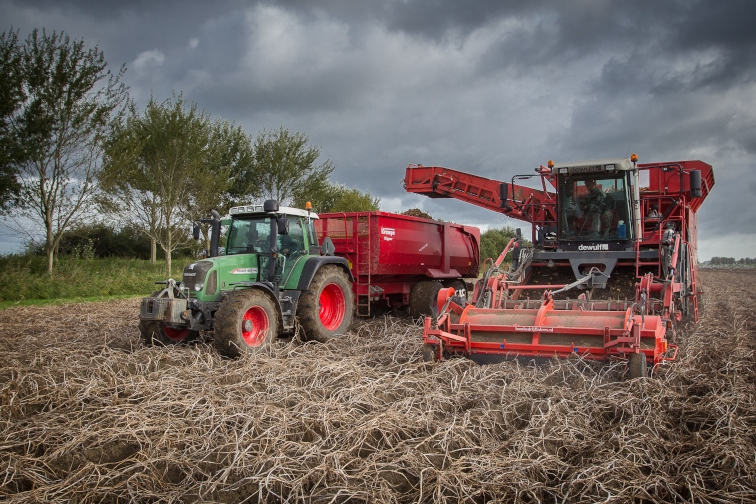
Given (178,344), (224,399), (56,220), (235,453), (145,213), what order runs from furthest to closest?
(145,213)
(56,220)
(178,344)
(224,399)
(235,453)

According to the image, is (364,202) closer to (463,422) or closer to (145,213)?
(145,213)

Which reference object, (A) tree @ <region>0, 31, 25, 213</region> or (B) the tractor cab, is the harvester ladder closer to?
(B) the tractor cab

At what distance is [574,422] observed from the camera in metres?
3.83

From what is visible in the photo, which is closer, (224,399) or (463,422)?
(463,422)

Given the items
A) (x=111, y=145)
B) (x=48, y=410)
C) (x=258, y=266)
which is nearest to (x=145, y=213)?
(x=111, y=145)

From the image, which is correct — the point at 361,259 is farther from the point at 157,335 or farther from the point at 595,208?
the point at 595,208

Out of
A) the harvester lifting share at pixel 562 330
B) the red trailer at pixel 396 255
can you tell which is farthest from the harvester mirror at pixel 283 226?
the harvester lifting share at pixel 562 330

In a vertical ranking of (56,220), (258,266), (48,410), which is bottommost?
(48,410)

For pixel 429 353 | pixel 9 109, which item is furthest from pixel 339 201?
pixel 429 353

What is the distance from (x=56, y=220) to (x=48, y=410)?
13744mm

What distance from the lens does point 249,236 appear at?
743 centimetres

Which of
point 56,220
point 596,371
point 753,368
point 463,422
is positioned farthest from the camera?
point 56,220

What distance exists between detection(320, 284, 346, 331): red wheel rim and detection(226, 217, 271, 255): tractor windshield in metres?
1.23

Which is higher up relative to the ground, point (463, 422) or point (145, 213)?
point (145, 213)
